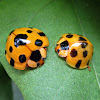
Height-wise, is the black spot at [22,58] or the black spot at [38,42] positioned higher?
the black spot at [38,42]

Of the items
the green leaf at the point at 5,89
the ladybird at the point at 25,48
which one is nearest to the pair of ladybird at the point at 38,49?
the ladybird at the point at 25,48

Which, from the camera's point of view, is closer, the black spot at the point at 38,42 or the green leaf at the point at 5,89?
the black spot at the point at 38,42

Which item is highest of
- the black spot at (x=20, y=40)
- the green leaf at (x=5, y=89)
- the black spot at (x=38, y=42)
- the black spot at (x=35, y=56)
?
the black spot at (x=20, y=40)

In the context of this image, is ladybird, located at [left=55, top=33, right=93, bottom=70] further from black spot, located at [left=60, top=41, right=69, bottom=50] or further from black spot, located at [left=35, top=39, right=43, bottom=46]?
black spot, located at [left=35, top=39, right=43, bottom=46]

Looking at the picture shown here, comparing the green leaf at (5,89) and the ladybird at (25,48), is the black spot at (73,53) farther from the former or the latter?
the green leaf at (5,89)

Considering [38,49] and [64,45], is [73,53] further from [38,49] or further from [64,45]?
[38,49]

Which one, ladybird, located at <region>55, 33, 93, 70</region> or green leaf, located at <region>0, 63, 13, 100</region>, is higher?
ladybird, located at <region>55, 33, 93, 70</region>

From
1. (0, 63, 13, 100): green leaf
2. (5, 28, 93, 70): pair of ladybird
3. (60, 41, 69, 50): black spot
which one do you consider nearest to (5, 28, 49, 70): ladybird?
(5, 28, 93, 70): pair of ladybird

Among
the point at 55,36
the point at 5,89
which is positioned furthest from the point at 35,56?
the point at 5,89
